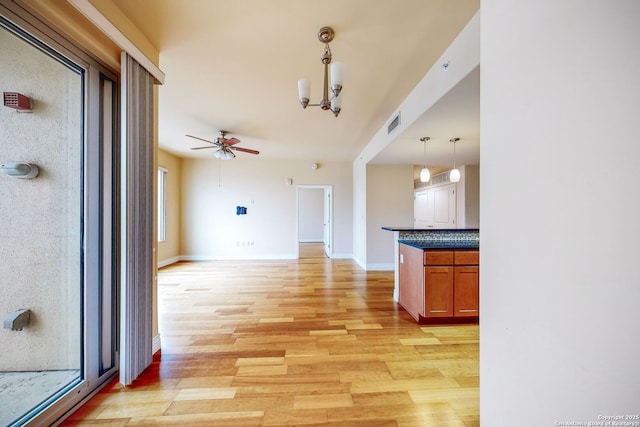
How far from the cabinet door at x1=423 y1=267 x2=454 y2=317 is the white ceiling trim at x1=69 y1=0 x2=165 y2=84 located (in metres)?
3.33

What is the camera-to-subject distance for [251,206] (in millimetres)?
6605

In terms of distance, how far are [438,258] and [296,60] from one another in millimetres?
2620

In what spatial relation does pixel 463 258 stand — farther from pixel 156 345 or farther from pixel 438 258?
pixel 156 345

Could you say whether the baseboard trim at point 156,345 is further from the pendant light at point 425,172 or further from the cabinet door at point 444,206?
the cabinet door at point 444,206

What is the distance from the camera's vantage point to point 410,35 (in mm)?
1930

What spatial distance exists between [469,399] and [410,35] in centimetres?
279

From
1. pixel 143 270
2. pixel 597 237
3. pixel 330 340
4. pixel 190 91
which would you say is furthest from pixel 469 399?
pixel 190 91

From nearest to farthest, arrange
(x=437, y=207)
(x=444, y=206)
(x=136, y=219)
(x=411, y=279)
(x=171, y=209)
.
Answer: (x=136, y=219)
(x=411, y=279)
(x=171, y=209)
(x=444, y=206)
(x=437, y=207)

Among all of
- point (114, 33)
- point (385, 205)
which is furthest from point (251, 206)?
point (114, 33)

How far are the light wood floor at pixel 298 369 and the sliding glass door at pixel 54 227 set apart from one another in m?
0.35

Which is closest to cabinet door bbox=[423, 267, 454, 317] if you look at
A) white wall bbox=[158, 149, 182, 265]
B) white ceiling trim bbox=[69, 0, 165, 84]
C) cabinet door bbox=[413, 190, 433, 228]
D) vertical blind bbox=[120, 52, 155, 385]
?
vertical blind bbox=[120, 52, 155, 385]

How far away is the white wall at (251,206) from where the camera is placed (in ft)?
21.2

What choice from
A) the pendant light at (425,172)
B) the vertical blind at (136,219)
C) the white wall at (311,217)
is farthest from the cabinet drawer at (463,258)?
the white wall at (311,217)

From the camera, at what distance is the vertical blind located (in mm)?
1721
